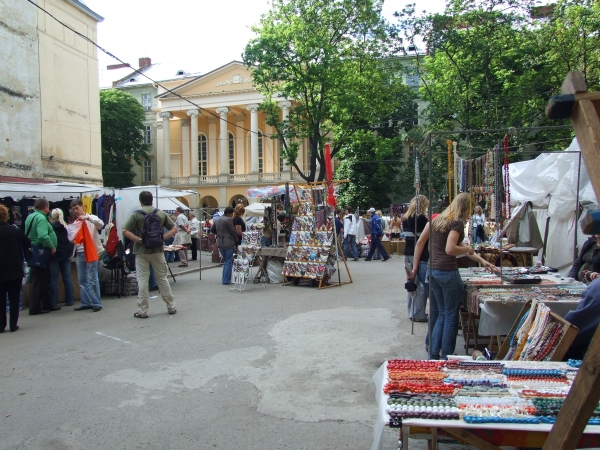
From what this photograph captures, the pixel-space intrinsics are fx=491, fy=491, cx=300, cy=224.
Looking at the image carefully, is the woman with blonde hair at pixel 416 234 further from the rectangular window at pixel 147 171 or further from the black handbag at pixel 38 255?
the rectangular window at pixel 147 171

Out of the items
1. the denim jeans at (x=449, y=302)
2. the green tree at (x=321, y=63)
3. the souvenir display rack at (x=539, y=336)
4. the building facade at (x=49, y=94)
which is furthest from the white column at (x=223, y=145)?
the souvenir display rack at (x=539, y=336)

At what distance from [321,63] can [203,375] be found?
2219cm

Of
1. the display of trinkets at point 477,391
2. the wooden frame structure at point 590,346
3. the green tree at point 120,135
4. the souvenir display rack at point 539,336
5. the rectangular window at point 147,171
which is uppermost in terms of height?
the green tree at point 120,135

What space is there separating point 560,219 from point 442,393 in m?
9.19

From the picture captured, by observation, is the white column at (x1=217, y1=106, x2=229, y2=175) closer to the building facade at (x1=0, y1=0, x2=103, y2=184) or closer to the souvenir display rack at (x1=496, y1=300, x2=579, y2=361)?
the building facade at (x1=0, y1=0, x2=103, y2=184)

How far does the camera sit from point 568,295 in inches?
197

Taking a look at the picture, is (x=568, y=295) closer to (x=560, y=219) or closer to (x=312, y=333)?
(x=312, y=333)

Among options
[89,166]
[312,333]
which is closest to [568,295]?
[312,333]

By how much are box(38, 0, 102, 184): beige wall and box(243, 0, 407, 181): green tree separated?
27.8ft

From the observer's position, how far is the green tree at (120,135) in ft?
139

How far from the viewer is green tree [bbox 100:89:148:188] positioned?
42344 millimetres

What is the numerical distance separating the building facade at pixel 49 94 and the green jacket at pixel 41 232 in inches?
510

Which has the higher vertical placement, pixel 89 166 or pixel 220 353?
pixel 89 166

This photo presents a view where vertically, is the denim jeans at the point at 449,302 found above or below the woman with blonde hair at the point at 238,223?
below
